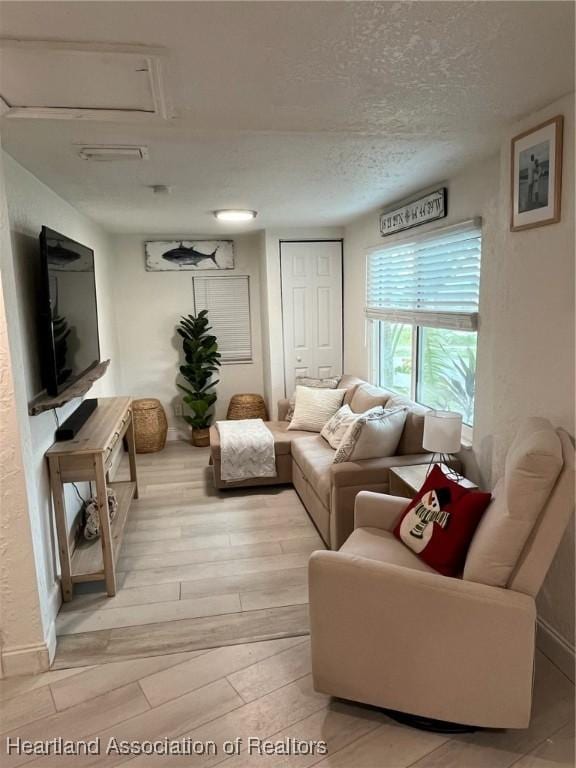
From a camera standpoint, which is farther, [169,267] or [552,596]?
[169,267]

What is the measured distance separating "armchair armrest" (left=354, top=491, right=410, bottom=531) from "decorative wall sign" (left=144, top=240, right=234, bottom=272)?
385 cm

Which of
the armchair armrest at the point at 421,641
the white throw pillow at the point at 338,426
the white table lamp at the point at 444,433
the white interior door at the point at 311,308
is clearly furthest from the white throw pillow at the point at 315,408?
the armchair armrest at the point at 421,641

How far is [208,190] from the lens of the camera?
10.8 ft

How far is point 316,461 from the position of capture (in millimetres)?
3594

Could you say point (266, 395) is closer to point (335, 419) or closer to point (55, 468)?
point (335, 419)

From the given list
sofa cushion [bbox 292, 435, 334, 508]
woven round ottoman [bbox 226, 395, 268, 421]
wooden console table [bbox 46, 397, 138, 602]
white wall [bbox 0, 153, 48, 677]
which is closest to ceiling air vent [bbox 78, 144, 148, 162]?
white wall [bbox 0, 153, 48, 677]

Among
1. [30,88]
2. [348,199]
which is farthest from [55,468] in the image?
[348,199]

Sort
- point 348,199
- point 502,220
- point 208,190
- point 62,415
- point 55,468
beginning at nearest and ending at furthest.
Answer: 1. point 502,220
2. point 55,468
3. point 62,415
4. point 208,190
5. point 348,199

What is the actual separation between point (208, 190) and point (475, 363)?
1.99 metres

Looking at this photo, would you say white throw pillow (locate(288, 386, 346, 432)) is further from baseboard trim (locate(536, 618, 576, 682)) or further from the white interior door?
baseboard trim (locate(536, 618, 576, 682))

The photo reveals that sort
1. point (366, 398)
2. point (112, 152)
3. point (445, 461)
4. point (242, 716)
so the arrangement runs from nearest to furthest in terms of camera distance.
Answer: point (242, 716) < point (112, 152) < point (445, 461) < point (366, 398)

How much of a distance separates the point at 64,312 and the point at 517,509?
7.86 feet

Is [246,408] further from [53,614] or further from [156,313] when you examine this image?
[53,614]

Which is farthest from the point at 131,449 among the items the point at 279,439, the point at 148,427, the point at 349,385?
the point at 349,385
